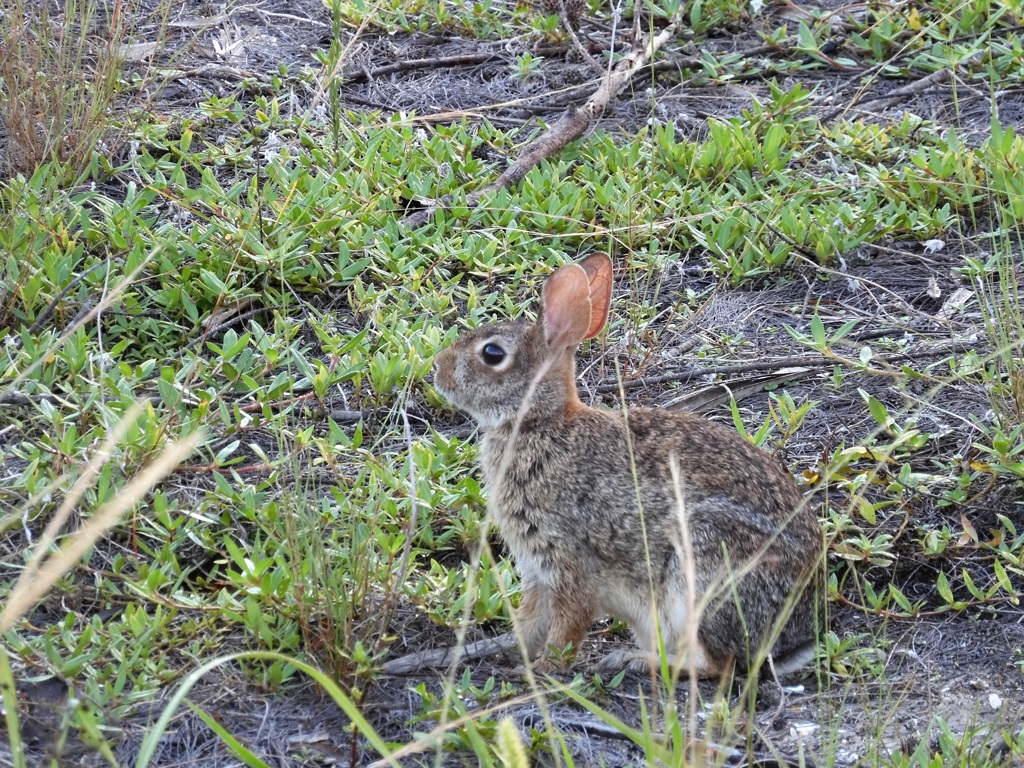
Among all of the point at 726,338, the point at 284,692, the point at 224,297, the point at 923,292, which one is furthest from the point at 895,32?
the point at 284,692

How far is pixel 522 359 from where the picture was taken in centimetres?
452

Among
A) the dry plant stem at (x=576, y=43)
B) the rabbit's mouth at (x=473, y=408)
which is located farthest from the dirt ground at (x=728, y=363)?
the rabbit's mouth at (x=473, y=408)

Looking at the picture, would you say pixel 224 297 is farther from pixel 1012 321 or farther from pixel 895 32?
pixel 895 32

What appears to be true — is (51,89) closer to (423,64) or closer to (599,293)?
(423,64)

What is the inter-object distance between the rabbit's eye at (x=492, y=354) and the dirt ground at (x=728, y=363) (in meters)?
0.78

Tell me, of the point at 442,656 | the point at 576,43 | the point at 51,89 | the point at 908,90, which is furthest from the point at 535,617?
the point at 908,90

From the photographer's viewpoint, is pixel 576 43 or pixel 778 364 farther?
pixel 576 43

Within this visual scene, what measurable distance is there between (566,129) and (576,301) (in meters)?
2.76

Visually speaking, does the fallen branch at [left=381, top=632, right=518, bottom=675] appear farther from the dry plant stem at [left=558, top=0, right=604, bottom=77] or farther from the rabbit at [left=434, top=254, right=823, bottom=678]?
the dry plant stem at [left=558, top=0, right=604, bottom=77]

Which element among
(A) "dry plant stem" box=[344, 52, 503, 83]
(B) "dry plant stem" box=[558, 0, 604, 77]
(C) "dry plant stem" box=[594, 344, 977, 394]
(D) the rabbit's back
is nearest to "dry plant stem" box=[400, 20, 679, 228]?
(B) "dry plant stem" box=[558, 0, 604, 77]

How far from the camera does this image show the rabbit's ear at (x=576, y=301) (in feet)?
14.1

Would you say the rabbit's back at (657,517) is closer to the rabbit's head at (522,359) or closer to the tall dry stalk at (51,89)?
the rabbit's head at (522,359)

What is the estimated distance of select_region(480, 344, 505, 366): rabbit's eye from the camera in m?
4.54

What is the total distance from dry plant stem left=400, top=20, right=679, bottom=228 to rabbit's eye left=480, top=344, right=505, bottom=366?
181 cm
